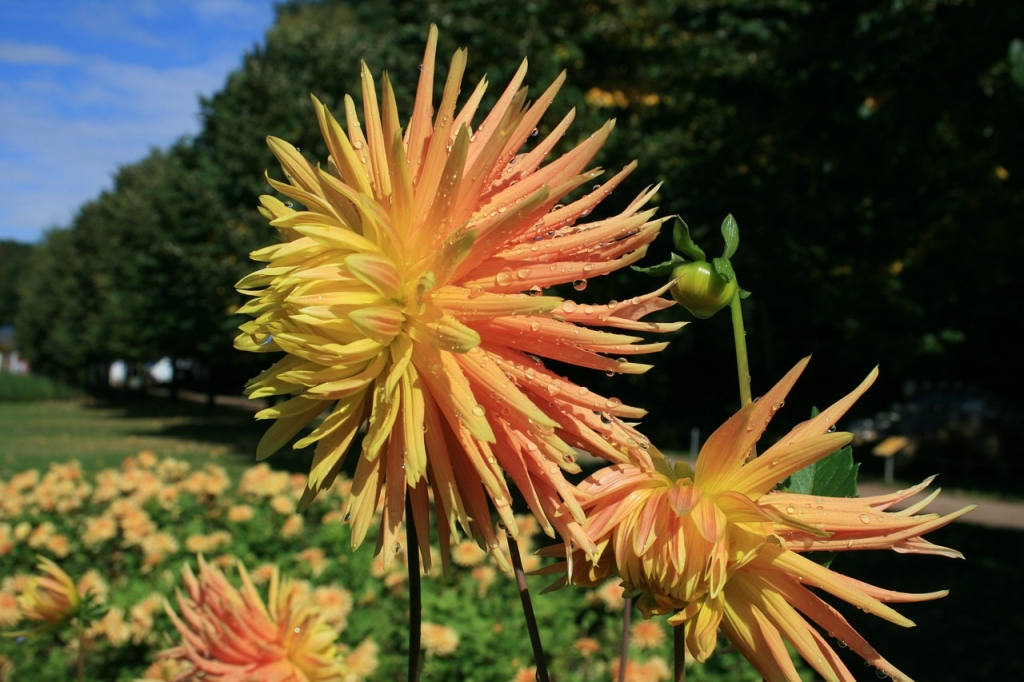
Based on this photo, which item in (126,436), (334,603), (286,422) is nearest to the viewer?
(286,422)

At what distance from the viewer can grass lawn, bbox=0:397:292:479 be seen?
15.3m

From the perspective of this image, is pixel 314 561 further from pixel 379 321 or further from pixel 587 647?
pixel 379 321

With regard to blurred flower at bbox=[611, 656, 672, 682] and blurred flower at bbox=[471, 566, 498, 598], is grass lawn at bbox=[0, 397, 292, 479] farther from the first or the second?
blurred flower at bbox=[611, 656, 672, 682]

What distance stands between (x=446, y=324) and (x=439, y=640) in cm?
276

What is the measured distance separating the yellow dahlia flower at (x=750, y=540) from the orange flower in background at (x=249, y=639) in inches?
27.6

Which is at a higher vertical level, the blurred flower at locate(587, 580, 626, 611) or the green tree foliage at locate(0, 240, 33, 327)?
the green tree foliage at locate(0, 240, 33, 327)

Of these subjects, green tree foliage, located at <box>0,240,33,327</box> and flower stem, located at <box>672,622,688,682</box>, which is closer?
flower stem, located at <box>672,622,688,682</box>

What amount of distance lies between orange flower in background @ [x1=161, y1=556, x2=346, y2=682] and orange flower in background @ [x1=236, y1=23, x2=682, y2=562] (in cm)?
64

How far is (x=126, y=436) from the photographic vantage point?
20922 millimetres

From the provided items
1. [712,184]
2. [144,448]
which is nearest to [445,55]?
[712,184]

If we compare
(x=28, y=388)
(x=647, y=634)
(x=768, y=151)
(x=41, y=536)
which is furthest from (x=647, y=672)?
(x=28, y=388)

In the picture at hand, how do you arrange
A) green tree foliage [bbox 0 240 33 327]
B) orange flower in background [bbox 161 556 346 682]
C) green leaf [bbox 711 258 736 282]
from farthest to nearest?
green tree foliage [bbox 0 240 33 327] < orange flower in background [bbox 161 556 346 682] < green leaf [bbox 711 258 736 282]

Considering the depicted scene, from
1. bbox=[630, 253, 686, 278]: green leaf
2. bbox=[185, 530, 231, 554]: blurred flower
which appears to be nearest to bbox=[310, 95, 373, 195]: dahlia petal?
bbox=[630, 253, 686, 278]: green leaf

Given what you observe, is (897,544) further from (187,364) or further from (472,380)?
(187,364)
